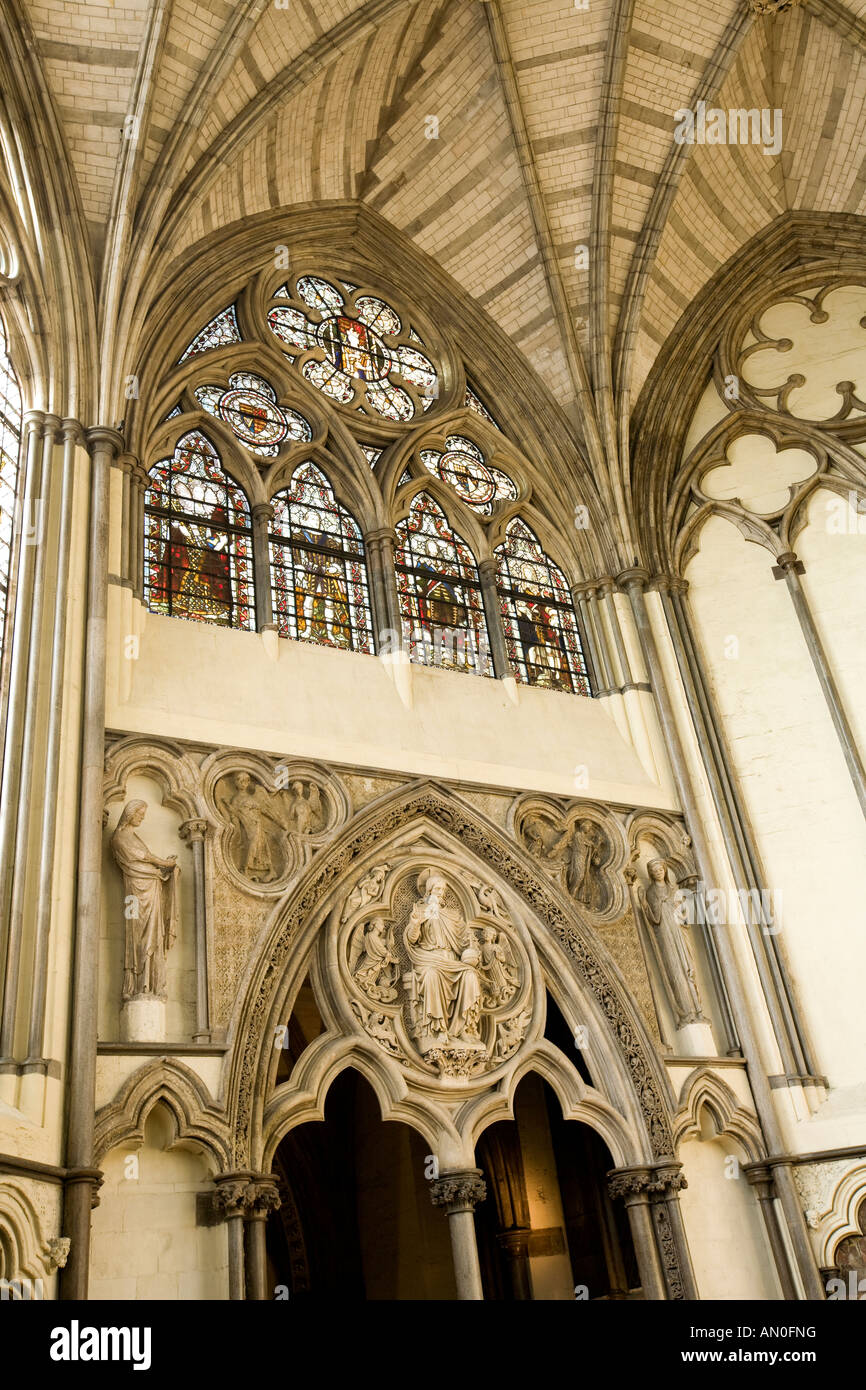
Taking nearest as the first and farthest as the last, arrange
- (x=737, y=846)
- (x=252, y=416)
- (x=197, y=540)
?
(x=197, y=540), (x=737, y=846), (x=252, y=416)

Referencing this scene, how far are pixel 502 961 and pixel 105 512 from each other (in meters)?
4.38

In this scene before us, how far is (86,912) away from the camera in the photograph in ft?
25.2

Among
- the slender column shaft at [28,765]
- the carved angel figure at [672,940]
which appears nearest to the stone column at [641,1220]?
the carved angel figure at [672,940]

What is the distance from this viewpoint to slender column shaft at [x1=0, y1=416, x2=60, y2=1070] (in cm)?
713

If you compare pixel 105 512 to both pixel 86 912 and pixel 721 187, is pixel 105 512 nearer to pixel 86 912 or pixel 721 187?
pixel 86 912

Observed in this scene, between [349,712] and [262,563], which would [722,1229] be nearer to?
[349,712]

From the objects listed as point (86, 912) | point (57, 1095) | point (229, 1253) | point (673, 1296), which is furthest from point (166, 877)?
point (673, 1296)

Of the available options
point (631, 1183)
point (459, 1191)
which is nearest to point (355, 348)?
point (459, 1191)

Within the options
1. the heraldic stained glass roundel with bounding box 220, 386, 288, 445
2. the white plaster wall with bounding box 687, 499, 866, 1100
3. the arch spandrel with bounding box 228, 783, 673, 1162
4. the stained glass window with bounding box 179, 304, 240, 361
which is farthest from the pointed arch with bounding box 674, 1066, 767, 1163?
the stained glass window with bounding box 179, 304, 240, 361

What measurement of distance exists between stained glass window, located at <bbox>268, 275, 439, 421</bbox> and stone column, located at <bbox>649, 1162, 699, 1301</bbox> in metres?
7.19

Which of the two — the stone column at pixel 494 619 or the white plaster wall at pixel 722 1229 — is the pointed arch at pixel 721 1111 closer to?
the white plaster wall at pixel 722 1229

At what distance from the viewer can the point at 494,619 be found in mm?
11375

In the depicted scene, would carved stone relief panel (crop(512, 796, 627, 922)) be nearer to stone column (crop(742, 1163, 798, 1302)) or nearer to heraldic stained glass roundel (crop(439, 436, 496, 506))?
stone column (crop(742, 1163, 798, 1302))

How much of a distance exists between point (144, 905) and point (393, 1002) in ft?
6.31
